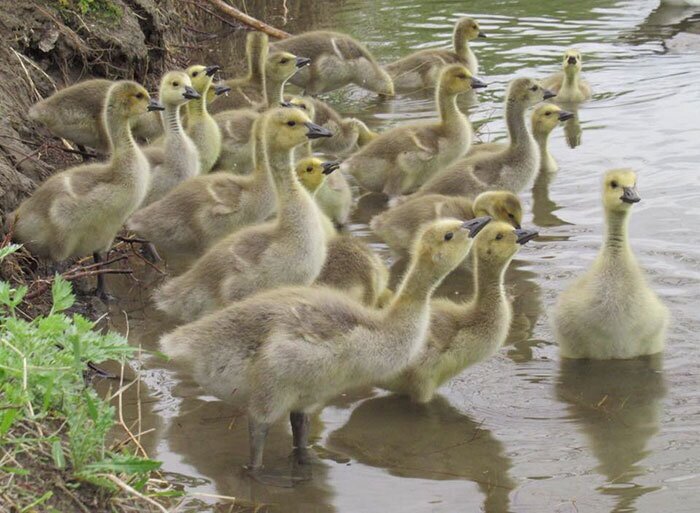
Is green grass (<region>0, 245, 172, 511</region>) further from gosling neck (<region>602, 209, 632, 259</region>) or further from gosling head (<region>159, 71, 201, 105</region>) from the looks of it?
gosling head (<region>159, 71, 201, 105</region>)

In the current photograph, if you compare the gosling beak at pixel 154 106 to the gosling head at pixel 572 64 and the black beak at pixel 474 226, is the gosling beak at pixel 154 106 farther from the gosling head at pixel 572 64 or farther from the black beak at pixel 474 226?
the gosling head at pixel 572 64

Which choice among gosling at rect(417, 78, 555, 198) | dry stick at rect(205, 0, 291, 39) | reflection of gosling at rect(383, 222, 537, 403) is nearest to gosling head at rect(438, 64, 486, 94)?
gosling at rect(417, 78, 555, 198)

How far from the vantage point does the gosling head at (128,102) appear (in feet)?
23.7

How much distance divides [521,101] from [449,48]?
14.2 ft

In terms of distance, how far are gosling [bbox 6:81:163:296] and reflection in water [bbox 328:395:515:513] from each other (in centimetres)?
202

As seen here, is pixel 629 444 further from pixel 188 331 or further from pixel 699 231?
pixel 699 231

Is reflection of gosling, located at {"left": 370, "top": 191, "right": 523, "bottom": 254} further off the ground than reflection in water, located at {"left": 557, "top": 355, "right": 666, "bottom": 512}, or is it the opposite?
reflection of gosling, located at {"left": 370, "top": 191, "right": 523, "bottom": 254}

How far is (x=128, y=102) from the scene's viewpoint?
23.8 ft

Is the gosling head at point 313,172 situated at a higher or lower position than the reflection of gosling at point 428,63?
higher

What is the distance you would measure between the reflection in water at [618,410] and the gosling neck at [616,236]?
538mm

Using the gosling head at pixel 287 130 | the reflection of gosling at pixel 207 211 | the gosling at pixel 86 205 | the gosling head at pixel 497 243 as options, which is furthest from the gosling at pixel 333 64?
the gosling head at pixel 497 243

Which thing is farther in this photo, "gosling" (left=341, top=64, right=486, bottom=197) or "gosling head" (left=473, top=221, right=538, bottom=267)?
"gosling" (left=341, top=64, right=486, bottom=197)

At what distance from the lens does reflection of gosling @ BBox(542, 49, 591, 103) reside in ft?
35.2

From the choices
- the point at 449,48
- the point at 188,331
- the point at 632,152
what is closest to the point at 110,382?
the point at 188,331
